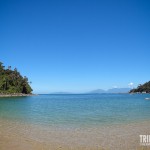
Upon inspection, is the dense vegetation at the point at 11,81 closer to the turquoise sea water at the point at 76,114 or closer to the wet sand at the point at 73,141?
the turquoise sea water at the point at 76,114

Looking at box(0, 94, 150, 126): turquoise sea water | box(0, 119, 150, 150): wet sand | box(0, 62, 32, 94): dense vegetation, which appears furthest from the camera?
box(0, 62, 32, 94): dense vegetation

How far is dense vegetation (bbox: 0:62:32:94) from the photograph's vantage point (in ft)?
367

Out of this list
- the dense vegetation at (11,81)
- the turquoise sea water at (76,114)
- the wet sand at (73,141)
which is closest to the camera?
the wet sand at (73,141)

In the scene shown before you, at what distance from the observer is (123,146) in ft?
30.6

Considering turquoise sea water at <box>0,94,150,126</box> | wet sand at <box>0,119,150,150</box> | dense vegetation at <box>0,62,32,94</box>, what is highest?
dense vegetation at <box>0,62,32,94</box>

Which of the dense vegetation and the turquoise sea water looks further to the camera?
the dense vegetation

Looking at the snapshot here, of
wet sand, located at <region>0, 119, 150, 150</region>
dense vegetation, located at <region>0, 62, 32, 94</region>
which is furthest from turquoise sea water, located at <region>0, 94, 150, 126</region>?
dense vegetation, located at <region>0, 62, 32, 94</region>

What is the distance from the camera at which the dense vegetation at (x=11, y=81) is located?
112m

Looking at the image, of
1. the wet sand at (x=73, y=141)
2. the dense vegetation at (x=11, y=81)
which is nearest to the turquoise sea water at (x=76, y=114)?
the wet sand at (x=73, y=141)

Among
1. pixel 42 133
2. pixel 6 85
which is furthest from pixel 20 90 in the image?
pixel 42 133

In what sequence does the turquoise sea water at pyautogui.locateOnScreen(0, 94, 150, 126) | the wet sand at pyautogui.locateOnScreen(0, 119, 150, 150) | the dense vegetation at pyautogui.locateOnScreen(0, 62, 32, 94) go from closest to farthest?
the wet sand at pyautogui.locateOnScreen(0, 119, 150, 150) → the turquoise sea water at pyautogui.locateOnScreen(0, 94, 150, 126) → the dense vegetation at pyautogui.locateOnScreen(0, 62, 32, 94)

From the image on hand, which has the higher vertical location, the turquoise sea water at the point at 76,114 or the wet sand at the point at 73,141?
the wet sand at the point at 73,141

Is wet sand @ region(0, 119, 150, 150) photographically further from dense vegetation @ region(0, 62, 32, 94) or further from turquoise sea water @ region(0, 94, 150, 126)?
dense vegetation @ region(0, 62, 32, 94)

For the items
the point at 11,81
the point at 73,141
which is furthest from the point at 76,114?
the point at 11,81
